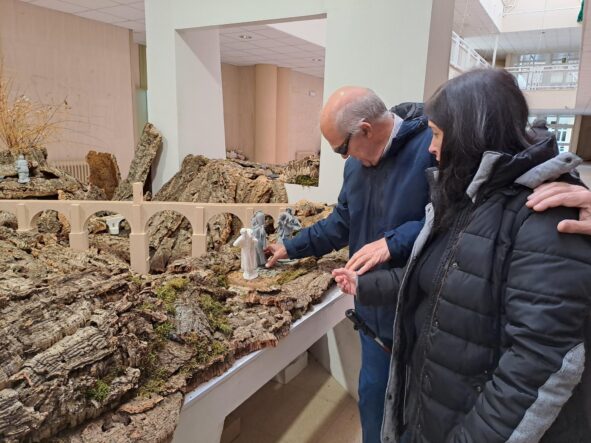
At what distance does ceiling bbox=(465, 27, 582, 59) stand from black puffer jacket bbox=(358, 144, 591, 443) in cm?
1202

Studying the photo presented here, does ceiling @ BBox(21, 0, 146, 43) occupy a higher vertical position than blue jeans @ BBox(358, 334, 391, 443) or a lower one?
higher

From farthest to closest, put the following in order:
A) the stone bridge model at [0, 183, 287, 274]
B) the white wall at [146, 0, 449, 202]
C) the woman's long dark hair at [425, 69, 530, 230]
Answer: the stone bridge model at [0, 183, 287, 274]
the white wall at [146, 0, 449, 202]
the woman's long dark hair at [425, 69, 530, 230]

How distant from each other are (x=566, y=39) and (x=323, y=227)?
13257 millimetres

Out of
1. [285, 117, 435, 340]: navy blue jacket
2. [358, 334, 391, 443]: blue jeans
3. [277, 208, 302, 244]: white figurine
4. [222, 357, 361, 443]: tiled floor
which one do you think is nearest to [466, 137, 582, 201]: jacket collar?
[285, 117, 435, 340]: navy blue jacket

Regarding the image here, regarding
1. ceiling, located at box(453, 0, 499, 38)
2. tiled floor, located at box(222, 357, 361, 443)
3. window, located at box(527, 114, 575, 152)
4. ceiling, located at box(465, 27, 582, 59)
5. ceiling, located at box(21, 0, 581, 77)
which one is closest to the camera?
tiled floor, located at box(222, 357, 361, 443)

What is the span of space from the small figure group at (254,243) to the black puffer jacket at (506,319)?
108 cm

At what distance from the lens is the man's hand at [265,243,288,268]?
2.06 metres

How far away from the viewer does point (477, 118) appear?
35.7 inches

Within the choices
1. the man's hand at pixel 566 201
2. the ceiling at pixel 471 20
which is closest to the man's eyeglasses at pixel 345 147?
the man's hand at pixel 566 201

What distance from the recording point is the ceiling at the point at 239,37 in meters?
5.65

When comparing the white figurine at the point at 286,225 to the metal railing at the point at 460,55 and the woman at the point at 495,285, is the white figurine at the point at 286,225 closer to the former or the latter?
the woman at the point at 495,285

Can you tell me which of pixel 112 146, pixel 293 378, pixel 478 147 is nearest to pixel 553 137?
pixel 478 147

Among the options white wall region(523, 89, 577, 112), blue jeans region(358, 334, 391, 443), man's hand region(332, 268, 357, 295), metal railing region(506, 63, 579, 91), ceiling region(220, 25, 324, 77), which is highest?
metal railing region(506, 63, 579, 91)

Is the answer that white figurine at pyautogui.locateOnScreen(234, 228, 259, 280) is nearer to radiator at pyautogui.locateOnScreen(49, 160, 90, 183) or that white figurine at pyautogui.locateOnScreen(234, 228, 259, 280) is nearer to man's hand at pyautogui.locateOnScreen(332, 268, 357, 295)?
man's hand at pyautogui.locateOnScreen(332, 268, 357, 295)
